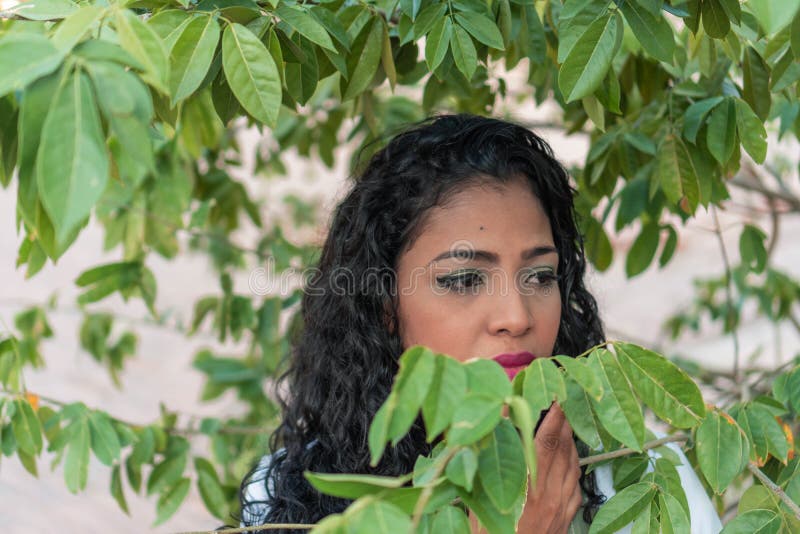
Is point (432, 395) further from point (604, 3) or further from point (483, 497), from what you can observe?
point (604, 3)

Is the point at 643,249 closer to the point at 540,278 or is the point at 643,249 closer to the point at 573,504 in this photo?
the point at 540,278

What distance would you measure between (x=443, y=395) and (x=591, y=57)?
0.49 meters

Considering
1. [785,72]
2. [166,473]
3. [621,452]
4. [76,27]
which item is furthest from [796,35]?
[166,473]

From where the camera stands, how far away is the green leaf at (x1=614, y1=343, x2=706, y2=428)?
99 cm

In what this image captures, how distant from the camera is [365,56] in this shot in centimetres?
Answer: 134

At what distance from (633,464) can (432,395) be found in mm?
572

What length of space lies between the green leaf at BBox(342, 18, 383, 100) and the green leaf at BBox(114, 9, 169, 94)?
54 cm

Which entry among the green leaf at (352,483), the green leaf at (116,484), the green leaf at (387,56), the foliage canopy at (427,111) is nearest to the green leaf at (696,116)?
the foliage canopy at (427,111)

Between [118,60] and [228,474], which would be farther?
[228,474]

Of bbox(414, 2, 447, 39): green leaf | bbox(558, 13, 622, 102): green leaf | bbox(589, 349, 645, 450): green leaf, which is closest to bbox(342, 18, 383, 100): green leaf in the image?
bbox(414, 2, 447, 39): green leaf

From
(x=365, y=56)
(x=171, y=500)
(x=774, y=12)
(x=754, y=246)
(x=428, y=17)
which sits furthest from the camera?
(x=754, y=246)

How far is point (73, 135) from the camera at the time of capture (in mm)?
729

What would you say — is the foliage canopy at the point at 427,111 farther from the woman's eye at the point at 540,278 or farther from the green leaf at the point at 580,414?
the woman's eye at the point at 540,278

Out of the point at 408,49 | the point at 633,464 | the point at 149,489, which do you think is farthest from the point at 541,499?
the point at 149,489
